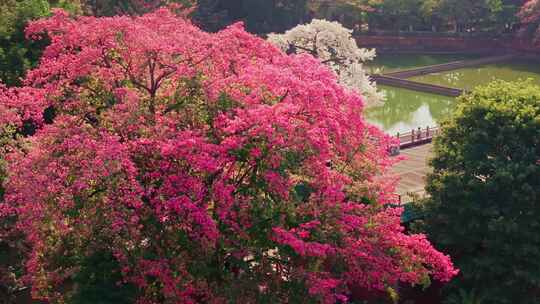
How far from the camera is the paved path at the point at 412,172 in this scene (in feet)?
62.7

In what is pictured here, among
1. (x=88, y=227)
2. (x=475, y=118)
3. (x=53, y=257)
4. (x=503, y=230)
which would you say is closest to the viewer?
(x=88, y=227)

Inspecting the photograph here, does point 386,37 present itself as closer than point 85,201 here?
No

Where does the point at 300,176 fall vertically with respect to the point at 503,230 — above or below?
above

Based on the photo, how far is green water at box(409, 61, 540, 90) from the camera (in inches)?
1892

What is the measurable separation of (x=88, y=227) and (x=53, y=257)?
1.59 metres

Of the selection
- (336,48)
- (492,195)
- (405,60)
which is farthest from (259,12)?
(492,195)

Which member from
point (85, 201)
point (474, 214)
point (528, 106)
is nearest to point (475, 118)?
point (528, 106)

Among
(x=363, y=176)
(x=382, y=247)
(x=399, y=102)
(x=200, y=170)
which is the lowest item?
(x=399, y=102)

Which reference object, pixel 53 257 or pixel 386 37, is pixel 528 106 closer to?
pixel 53 257

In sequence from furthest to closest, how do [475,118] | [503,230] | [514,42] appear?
[514,42] < [475,118] < [503,230]

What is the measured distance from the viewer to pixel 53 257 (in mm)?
11273

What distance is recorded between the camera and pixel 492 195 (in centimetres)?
1493

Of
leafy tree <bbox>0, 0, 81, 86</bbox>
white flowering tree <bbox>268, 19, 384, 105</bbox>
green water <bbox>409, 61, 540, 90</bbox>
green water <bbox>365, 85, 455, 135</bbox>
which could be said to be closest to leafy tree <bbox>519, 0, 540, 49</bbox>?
green water <bbox>409, 61, 540, 90</bbox>

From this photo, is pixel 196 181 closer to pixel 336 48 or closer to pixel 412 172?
pixel 412 172
